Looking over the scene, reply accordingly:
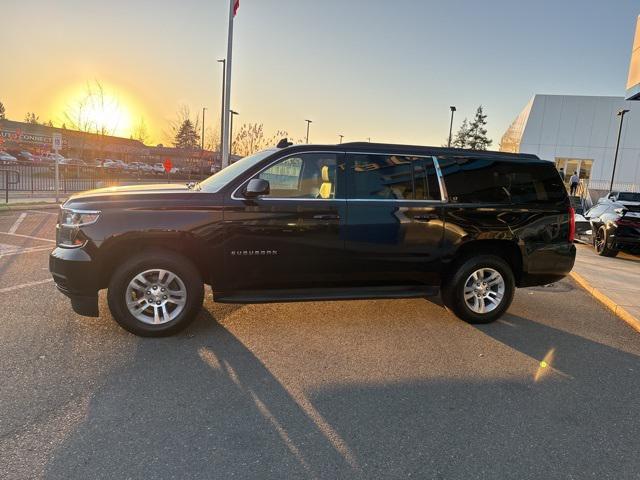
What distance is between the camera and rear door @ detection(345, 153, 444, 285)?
15.5ft

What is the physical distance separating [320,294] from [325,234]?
0.63 m

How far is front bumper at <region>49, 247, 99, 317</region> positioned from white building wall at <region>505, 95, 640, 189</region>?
37.2 metres

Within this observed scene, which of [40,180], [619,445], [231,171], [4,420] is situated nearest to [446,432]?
[619,445]

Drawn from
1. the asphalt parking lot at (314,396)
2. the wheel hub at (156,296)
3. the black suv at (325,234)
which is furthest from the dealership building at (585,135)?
the wheel hub at (156,296)

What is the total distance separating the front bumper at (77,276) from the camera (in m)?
4.23

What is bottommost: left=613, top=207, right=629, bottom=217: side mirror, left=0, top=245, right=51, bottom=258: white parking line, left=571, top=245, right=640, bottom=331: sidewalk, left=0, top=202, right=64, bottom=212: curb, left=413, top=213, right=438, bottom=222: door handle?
left=0, top=245, right=51, bottom=258: white parking line

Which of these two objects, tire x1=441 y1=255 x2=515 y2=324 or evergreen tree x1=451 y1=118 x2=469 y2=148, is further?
evergreen tree x1=451 y1=118 x2=469 y2=148

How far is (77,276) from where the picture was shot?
13.9ft

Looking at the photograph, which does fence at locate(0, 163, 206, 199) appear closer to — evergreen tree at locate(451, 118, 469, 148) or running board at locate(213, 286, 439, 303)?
running board at locate(213, 286, 439, 303)

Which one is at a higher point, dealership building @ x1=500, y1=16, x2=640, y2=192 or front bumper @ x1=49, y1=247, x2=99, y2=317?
dealership building @ x1=500, y1=16, x2=640, y2=192

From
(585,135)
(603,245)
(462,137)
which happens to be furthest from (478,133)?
(603,245)

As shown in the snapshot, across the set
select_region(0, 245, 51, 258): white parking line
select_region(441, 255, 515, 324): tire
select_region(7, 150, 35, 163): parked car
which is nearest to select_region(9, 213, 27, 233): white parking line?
select_region(0, 245, 51, 258): white parking line

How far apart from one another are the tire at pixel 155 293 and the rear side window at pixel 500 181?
2.95 m

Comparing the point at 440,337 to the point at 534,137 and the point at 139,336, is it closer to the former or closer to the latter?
the point at 139,336
